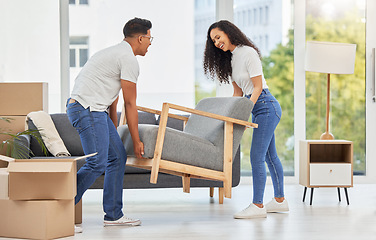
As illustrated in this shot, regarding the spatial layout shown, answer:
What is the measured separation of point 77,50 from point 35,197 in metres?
2.91

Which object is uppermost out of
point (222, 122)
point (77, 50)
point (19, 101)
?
point (77, 50)

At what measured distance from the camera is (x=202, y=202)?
4555 millimetres

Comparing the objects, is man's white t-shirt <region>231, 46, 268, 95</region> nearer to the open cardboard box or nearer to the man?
the man

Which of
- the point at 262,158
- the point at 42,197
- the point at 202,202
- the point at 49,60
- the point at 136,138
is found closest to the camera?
the point at 42,197

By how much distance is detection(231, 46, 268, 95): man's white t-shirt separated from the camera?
3.60m

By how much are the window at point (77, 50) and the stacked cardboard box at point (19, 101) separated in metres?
1.14

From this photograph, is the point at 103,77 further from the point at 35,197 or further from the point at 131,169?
the point at 131,169

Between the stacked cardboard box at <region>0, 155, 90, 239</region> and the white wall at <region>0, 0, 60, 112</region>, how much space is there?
2.69 m

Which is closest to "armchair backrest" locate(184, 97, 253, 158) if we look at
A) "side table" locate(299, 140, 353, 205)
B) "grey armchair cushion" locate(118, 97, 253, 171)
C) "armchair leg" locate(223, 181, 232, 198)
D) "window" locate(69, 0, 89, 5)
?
"grey armchair cushion" locate(118, 97, 253, 171)

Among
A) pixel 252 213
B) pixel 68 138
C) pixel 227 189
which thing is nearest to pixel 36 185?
pixel 227 189

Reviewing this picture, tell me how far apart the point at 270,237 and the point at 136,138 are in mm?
921

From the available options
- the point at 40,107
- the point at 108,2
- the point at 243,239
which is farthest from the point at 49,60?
the point at 243,239

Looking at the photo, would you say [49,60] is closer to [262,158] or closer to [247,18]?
[247,18]

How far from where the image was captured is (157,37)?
577 centimetres
